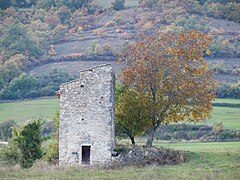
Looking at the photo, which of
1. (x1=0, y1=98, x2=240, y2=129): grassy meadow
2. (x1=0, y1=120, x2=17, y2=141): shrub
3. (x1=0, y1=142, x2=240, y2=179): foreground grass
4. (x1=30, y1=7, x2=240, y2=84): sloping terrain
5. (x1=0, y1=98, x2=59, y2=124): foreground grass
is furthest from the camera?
(x1=30, y1=7, x2=240, y2=84): sloping terrain

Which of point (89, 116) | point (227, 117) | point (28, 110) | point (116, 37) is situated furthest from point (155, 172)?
point (116, 37)

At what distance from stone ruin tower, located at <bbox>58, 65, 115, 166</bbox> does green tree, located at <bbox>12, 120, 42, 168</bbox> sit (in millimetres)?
5531

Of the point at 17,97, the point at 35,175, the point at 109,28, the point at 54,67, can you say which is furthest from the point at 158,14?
the point at 35,175

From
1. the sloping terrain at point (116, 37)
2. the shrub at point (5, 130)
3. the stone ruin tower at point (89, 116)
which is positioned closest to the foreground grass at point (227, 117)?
the sloping terrain at point (116, 37)

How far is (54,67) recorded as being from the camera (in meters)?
101

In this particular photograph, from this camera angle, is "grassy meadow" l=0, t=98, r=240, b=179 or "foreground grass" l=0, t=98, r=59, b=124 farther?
"foreground grass" l=0, t=98, r=59, b=124

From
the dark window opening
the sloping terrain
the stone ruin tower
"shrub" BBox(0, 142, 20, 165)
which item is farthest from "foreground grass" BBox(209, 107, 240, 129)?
the stone ruin tower

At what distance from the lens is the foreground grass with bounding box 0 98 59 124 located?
68.2m

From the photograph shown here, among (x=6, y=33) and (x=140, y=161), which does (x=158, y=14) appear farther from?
(x=140, y=161)

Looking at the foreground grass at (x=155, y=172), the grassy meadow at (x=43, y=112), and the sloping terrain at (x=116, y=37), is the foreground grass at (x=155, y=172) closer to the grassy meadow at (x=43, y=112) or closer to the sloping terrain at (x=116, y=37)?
the grassy meadow at (x=43, y=112)

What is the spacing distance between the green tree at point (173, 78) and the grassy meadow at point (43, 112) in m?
25.1

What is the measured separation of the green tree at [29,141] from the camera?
36000mm

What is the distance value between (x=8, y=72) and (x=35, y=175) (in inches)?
2909

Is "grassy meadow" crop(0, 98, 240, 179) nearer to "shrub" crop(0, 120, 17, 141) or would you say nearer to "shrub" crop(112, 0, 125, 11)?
"shrub" crop(0, 120, 17, 141)
